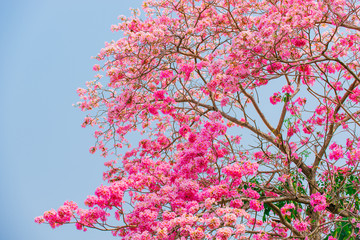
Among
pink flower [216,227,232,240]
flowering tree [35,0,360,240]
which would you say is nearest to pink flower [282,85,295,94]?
flowering tree [35,0,360,240]

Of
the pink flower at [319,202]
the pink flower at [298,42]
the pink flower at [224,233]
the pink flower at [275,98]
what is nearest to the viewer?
the pink flower at [224,233]

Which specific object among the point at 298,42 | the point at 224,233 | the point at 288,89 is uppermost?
the point at 288,89

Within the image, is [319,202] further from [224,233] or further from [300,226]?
[224,233]

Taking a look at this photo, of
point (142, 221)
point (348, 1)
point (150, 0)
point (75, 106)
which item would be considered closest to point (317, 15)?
point (348, 1)

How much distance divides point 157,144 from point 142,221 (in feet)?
8.05

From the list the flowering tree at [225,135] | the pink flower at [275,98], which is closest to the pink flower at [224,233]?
the flowering tree at [225,135]

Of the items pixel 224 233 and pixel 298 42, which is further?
pixel 298 42

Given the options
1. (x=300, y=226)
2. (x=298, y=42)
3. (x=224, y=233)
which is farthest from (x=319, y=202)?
(x=298, y=42)

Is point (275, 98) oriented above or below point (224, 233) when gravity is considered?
above

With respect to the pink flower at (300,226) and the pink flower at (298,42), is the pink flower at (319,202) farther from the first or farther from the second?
the pink flower at (298,42)

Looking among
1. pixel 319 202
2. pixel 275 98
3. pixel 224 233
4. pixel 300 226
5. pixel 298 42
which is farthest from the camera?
pixel 275 98

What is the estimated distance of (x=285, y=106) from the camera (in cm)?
727

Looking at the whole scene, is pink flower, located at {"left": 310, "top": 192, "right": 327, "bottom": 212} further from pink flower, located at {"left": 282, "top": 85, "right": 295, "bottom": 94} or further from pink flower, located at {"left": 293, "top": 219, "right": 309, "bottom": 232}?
pink flower, located at {"left": 282, "top": 85, "right": 295, "bottom": 94}

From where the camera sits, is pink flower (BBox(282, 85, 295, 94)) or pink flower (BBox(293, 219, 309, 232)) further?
pink flower (BBox(282, 85, 295, 94))
